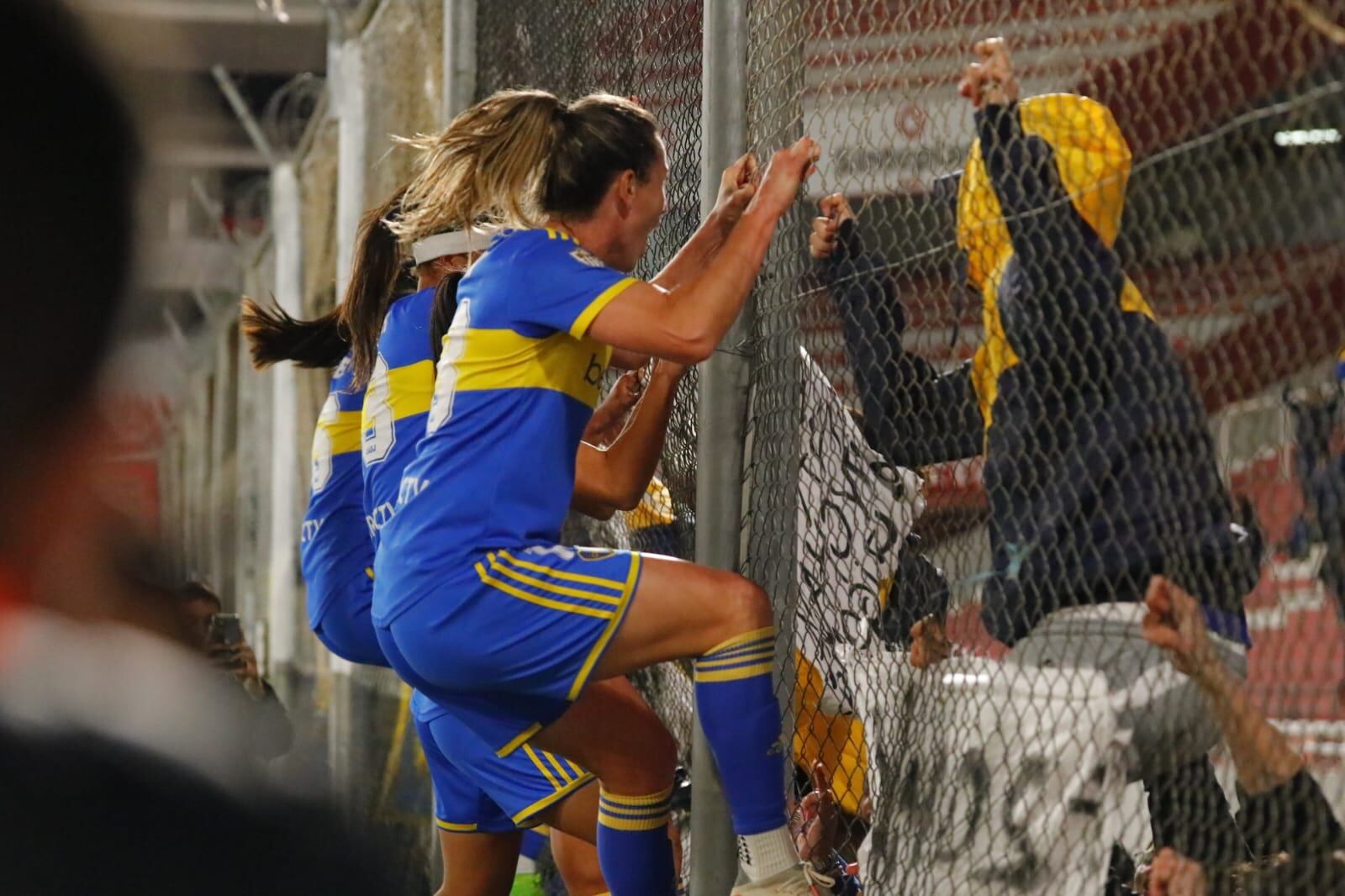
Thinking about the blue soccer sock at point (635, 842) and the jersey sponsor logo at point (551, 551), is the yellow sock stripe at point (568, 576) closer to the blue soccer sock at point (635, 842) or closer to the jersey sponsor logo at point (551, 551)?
the jersey sponsor logo at point (551, 551)

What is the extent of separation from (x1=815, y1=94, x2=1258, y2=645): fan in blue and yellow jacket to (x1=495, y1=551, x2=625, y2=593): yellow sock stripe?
60 cm

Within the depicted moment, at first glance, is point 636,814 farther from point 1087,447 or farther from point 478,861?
point 1087,447

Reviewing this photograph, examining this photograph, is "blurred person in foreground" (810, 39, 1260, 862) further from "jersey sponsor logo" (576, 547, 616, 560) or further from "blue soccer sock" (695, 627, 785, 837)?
"jersey sponsor logo" (576, 547, 616, 560)

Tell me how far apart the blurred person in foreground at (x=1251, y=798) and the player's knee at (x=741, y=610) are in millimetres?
721

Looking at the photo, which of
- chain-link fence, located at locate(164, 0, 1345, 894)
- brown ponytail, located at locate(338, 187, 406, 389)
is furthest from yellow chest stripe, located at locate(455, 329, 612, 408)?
brown ponytail, located at locate(338, 187, 406, 389)

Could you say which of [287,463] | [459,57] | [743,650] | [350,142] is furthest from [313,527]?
[287,463]

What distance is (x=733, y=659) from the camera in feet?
9.36

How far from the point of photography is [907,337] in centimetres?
354

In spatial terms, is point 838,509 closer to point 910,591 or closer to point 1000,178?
point 910,591

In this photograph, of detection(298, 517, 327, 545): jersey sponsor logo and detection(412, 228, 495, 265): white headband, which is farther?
detection(298, 517, 327, 545): jersey sponsor logo

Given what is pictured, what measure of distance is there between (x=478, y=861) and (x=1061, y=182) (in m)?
2.04

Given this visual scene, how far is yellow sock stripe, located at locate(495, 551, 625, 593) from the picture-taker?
2779mm

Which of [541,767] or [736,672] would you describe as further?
[541,767]

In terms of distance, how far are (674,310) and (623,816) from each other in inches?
37.8
